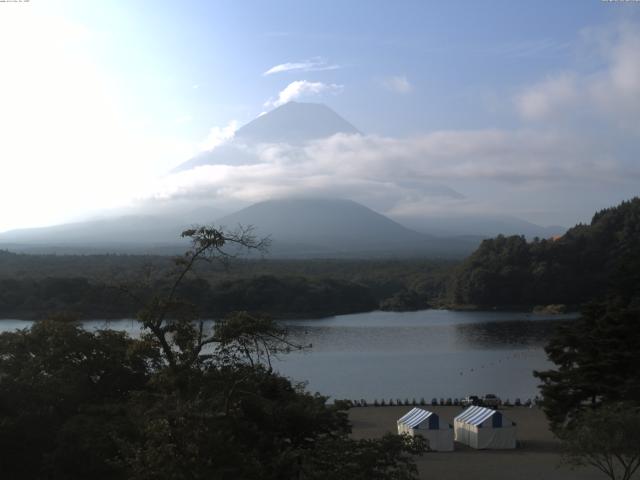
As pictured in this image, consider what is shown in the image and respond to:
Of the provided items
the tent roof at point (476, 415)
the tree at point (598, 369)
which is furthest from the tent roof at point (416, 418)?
the tree at point (598, 369)

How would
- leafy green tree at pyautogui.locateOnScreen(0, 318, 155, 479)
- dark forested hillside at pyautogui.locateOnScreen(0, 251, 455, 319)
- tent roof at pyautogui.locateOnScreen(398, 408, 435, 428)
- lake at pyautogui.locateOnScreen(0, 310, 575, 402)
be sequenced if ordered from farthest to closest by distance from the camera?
dark forested hillside at pyautogui.locateOnScreen(0, 251, 455, 319) → lake at pyautogui.locateOnScreen(0, 310, 575, 402) → tent roof at pyautogui.locateOnScreen(398, 408, 435, 428) → leafy green tree at pyautogui.locateOnScreen(0, 318, 155, 479)

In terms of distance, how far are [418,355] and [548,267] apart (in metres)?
18.1

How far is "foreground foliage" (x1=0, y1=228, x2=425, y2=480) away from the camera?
13.4 feet

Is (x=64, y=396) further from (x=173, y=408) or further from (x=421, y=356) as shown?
(x=421, y=356)

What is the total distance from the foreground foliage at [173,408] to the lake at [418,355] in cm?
336

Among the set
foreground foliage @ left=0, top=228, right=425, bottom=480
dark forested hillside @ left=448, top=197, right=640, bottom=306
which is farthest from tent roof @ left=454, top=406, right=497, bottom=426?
dark forested hillside @ left=448, top=197, right=640, bottom=306

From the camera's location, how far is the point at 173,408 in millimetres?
4074

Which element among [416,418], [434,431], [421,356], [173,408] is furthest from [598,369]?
[421,356]

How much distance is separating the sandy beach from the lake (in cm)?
324

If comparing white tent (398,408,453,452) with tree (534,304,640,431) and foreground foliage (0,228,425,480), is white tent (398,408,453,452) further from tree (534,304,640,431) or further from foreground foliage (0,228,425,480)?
foreground foliage (0,228,425,480)

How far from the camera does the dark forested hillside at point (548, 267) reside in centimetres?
3728

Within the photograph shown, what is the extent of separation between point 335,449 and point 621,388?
651 centimetres

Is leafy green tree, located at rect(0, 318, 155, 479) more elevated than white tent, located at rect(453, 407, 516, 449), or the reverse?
leafy green tree, located at rect(0, 318, 155, 479)

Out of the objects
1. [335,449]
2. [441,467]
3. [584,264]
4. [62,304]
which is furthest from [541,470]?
[584,264]
